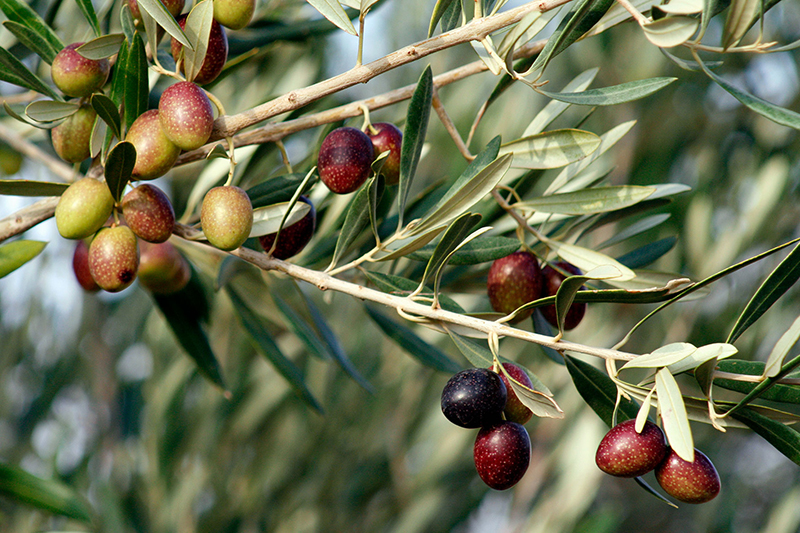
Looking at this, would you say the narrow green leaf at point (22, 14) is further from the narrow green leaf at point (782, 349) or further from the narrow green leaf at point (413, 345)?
the narrow green leaf at point (782, 349)

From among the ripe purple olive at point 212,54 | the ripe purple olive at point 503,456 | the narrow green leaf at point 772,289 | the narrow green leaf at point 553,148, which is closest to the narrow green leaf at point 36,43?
the ripe purple olive at point 212,54

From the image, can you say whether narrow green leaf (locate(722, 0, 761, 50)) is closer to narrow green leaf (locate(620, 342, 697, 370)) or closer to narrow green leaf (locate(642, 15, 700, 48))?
narrow green leaf (locate(642, 15, 700, 48))

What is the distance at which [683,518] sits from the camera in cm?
487

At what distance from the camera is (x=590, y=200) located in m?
0.68

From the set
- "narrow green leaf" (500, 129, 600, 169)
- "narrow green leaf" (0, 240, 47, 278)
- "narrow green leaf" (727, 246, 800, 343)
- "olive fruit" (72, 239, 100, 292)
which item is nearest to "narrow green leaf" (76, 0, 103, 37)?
"narrow green leaf" (0, 240, 47, 278)

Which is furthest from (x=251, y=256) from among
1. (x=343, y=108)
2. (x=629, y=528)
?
(x=629, y=528)

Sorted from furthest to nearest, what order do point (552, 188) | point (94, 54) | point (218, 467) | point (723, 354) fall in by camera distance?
point (218, 467), point (552, 188), point (94, 54), point (723, 354)

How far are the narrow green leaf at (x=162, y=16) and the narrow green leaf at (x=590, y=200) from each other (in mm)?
400

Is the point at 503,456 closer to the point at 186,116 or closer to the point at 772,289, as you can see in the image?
the point at 772,289

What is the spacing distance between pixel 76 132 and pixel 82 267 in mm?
338

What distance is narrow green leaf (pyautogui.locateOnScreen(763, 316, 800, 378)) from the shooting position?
0.43 metres

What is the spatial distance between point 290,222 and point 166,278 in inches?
15.0

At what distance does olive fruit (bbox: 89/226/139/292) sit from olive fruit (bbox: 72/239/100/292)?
1.10 feet

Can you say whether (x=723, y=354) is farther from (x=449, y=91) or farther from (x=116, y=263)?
(x=449, y=91)
